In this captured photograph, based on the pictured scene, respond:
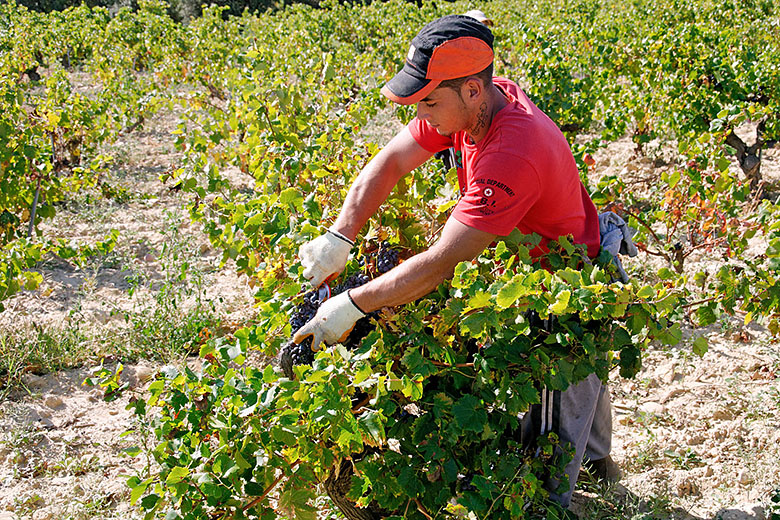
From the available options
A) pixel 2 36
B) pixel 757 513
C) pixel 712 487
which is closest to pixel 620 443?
pixel 712 487

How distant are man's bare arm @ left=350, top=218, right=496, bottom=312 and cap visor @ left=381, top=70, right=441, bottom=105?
1.28ft

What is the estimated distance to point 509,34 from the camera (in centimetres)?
985

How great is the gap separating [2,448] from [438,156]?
2.29 metres

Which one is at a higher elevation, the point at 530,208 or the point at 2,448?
the point at 530,208

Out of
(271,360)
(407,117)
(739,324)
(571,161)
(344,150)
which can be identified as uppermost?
(571,161)

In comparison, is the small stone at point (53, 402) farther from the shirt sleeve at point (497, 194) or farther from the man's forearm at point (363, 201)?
the shirt sleeve at point (497, 194)

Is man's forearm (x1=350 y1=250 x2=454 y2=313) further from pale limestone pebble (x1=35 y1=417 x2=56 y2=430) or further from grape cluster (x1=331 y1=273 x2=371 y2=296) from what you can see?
pale limestone pebble (x1=35 y1=417 x2=56 y2=430)

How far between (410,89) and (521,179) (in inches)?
17.0

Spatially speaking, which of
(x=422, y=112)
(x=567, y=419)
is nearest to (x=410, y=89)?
(x=422, y=112)

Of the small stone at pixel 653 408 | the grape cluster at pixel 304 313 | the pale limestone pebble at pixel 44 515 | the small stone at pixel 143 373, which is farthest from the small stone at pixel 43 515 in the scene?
the small stone at pixel 653 408

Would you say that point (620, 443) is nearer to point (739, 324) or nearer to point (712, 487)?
point (712, 487)

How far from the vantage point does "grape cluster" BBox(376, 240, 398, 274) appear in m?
2.28

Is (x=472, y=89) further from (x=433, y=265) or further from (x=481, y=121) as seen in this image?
(x=433, y=265)

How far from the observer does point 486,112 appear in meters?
2.08
